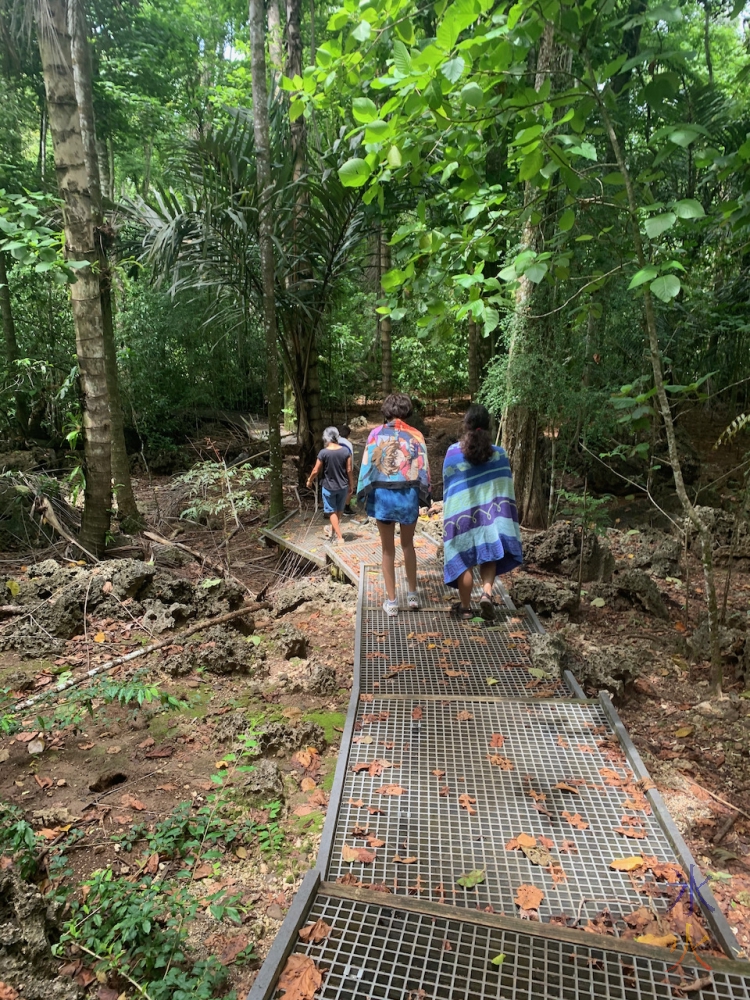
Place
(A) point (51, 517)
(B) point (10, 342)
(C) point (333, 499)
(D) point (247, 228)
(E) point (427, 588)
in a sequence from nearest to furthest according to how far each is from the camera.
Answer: (E) point (427, 588)
(A) point (51, 517)
(D) point (247, 228)
(C) point (333, 499)
(B) point (10, 342)

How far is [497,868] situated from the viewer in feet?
6.84

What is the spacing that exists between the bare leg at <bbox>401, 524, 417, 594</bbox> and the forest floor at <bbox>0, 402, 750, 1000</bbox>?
2.02 ft

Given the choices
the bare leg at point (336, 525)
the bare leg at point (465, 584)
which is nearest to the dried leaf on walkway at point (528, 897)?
the bare leg at point (465, 584)

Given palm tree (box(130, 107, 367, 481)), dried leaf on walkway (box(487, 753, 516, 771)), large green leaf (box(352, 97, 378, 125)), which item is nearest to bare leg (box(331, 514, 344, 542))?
palm tree (box(130, 107, 367, 481))

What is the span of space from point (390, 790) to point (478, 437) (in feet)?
7.84

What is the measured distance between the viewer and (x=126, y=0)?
9398 mm

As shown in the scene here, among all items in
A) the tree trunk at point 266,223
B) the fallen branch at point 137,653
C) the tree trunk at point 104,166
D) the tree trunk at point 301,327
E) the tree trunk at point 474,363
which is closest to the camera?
the fallen branch at point 137,653

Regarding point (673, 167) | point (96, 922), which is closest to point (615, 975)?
point (96, 922)

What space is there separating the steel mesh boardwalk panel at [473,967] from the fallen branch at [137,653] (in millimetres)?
1938

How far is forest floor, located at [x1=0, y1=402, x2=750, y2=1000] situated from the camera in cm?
205

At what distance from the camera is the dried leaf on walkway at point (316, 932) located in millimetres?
1804

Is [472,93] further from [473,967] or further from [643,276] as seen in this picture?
[473,967]

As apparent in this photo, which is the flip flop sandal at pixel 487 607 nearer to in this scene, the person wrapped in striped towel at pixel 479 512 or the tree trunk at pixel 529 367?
the person wrapped in striped towel at pixel 479 512

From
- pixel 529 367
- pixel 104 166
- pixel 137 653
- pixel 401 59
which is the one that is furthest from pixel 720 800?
pixel 104 166
